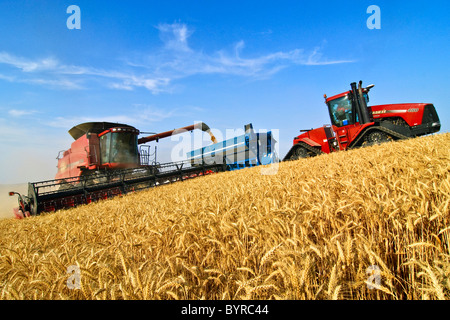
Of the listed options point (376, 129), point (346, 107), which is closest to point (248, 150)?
→ point (346, 107)

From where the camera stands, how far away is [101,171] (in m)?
12.9

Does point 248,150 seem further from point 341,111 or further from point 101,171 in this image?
point 101,171

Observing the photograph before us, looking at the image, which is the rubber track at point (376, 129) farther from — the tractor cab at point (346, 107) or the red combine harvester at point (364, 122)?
the tractor cab at point (346, 107)

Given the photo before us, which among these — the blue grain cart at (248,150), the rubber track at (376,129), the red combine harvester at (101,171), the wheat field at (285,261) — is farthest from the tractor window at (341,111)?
the wheat field at (285,261)

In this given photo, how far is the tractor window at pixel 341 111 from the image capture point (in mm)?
10391

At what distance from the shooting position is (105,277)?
57.6 inches

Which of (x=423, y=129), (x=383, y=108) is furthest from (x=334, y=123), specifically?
(x=423, y=129)

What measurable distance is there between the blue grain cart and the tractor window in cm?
419

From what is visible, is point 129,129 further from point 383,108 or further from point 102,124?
point 383,108

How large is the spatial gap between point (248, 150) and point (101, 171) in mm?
8372

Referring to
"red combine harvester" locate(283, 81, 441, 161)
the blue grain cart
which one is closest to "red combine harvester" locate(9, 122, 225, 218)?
the blue grain cart

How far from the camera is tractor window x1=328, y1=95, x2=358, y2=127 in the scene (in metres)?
10.4
